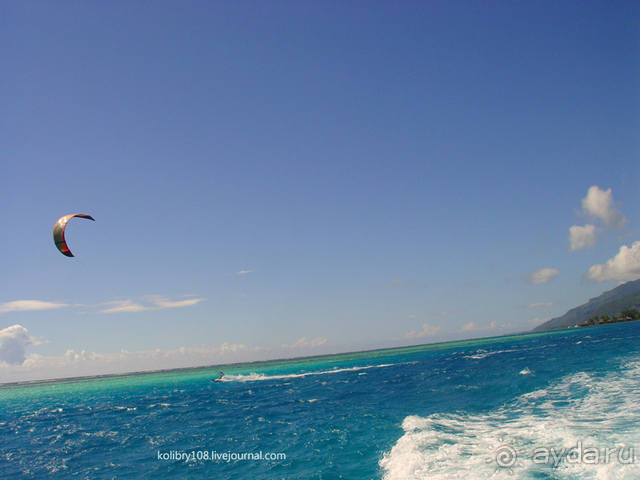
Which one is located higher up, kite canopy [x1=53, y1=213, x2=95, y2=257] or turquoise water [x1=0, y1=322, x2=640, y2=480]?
kite canopy [x1=53, y1=213, x2=95, y2=257]

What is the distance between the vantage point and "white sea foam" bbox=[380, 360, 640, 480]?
1407 cm

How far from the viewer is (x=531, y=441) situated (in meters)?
17.6

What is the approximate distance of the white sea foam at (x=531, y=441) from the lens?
1407 centimetres

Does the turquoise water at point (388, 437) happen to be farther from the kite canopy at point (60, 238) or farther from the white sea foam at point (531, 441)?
the kite canopy at point (60, 238)

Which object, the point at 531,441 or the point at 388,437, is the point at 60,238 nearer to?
the point at 388,437

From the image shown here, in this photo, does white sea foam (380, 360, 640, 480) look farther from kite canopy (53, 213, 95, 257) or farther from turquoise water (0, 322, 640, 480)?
kite canopy (53, 213, 95, 257)

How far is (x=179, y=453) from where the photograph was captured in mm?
23828

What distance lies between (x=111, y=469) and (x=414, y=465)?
58.4ft

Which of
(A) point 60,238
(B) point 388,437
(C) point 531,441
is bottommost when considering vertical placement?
(B) point 388,437

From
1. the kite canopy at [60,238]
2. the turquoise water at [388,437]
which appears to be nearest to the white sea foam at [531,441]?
the turquoise water at [388,437]

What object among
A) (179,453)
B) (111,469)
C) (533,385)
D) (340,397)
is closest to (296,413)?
(340,397)

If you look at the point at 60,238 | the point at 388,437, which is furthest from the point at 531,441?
the point at 60,238

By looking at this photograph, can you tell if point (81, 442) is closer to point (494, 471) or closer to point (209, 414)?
point (209, 414)

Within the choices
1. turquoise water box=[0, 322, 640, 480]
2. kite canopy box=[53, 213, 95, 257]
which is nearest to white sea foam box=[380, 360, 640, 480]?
turquoise water box=[0, 322, 640, 480]
